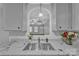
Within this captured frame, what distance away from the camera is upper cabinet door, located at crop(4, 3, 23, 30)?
5.09 ft

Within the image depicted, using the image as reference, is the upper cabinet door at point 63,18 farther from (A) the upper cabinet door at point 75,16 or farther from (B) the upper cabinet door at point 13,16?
(B) the upper cabinet door at point 13,16

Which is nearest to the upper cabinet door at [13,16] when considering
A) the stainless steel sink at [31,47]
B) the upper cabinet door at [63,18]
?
the stainless steel sink at [31,47]

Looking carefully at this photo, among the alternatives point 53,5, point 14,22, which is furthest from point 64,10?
point 14,22

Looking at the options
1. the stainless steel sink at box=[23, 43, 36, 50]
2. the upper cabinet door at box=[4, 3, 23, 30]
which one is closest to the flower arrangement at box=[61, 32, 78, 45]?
the stainless steel sink at box=[23, 43, 36, 50]

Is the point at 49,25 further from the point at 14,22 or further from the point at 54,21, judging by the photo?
the point at 14,22

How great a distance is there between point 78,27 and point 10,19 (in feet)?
2.49

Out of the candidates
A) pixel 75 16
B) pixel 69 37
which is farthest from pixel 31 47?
pixel 75 16

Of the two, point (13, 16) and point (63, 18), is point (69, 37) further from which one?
point (13, 16)

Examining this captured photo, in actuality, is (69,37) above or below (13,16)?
below

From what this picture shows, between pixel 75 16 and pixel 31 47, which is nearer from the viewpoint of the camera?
pixel 31 47

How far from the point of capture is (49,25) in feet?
4.94

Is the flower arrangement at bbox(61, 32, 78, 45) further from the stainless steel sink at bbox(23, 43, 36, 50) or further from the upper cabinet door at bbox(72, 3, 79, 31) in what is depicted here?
the stainless steel sink at bbox(23, 43, 36, 50)

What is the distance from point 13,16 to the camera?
159 cm

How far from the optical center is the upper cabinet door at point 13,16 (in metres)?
1.55
